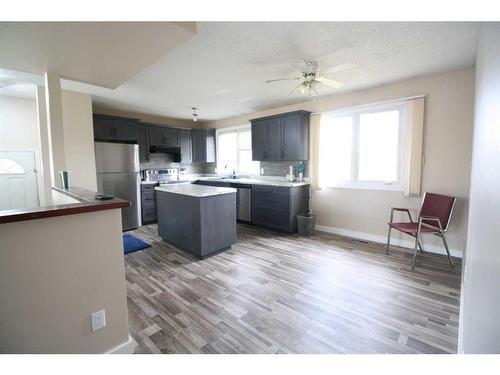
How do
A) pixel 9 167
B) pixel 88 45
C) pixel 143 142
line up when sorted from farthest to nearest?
pixel 143 142
pixel 9 167
pixel 88 45

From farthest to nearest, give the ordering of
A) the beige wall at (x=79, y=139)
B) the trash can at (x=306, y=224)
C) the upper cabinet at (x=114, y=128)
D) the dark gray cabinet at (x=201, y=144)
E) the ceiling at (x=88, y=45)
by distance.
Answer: the dark gray cabinet at (x=201, y=144) < the upper cabinet at (x=114, y=128) < the trash can at (x=306, y=224) < the beige wall at (x=79, y=139) < the ceiling at (x=88, y=45)

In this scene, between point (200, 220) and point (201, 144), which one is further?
point (201, 144)

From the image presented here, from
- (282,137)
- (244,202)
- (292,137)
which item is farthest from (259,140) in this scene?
(244,202)

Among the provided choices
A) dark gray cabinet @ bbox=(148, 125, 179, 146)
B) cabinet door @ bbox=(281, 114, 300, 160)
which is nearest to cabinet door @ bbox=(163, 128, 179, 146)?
dark gray cabinet @ bbox=(148, 125, 179, 146)

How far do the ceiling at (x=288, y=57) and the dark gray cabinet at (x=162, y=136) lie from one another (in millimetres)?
1367

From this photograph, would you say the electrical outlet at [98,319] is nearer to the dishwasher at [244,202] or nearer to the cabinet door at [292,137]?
the dishwasher at [244,202]

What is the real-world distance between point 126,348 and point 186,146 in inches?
201

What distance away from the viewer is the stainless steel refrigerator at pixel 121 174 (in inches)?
168

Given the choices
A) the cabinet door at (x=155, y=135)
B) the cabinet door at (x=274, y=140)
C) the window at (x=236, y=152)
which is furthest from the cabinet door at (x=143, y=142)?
the cabinet door at (x=274, y=140)

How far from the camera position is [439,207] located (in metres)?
3.05

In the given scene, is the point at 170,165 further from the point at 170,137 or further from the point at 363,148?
the point at 363,148
